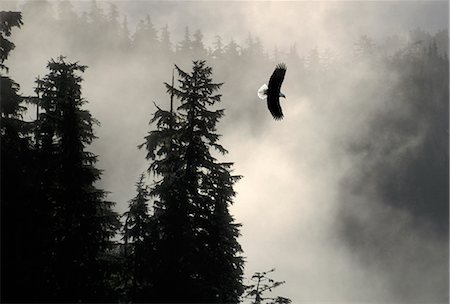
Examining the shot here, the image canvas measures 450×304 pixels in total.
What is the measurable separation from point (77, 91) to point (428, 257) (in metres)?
132

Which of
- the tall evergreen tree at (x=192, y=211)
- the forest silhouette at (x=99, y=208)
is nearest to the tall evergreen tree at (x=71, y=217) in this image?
the forest silhouette at (x=99, y=208)

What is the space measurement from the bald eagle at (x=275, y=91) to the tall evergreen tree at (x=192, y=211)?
36.8 feet

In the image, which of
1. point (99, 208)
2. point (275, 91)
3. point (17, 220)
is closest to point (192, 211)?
point (99, 208)

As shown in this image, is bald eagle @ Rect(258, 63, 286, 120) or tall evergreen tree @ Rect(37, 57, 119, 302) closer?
bald eagle @ Rect(258, 63, 286, 120)

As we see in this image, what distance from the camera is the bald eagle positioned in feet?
13.1

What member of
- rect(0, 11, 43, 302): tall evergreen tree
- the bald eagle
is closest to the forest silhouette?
rect(0, 11, 43, 302): tall evergreen tree

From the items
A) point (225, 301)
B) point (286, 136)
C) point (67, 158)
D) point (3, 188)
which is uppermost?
point (286, 136)

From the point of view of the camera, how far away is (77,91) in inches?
704

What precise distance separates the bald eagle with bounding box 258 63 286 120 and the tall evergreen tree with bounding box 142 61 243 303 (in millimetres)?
11210

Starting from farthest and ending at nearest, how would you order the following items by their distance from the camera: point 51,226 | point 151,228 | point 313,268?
1. point 313,268
2. point 151,228
3. point 51,226

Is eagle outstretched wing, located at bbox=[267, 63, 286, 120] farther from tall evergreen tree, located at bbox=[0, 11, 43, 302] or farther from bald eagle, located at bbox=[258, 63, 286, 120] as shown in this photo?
tall evergreen tree, located at bbox=[0, 11, 43, 302]

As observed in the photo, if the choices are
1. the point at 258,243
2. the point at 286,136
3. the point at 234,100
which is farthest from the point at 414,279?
the point at 234,100

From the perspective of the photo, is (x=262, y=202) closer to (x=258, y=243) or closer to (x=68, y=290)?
(x=258, y=243)

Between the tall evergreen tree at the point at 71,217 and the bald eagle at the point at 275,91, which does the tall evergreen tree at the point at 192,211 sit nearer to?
→ the tall evergreen tree at the point at 71,217
